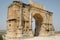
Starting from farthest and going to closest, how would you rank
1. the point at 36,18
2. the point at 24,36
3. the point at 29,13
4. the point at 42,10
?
the point at 36,18 < the point at 42,10 < the point at 29,13 < the point at 24,36

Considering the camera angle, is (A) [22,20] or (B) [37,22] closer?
(A) [22,20]

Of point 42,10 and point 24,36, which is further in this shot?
point 42,10

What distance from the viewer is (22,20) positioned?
656 inches

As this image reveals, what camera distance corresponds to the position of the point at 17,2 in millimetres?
16672

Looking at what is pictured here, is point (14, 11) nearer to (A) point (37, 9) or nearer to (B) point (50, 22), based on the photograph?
(A) point (37, 9)

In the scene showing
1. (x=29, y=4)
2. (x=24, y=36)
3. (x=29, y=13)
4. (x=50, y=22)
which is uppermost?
(x=29, y=4)

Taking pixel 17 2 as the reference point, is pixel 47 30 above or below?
below

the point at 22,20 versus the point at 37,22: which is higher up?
the point at 22,20

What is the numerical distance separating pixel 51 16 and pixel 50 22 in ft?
4.11

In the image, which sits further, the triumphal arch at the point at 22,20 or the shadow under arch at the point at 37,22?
the shadow under arch at the point at 37,22

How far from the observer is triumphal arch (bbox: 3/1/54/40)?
1602cm

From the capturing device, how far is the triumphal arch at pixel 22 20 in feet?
52.5

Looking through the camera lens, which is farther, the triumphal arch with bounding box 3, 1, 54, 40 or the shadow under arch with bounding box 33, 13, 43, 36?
the shadow under arch with bounding box 33, 13, 43, 36

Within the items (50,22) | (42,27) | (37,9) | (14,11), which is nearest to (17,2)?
(14,11)
